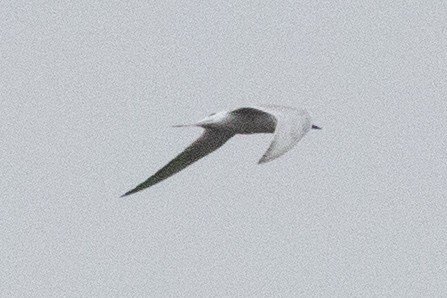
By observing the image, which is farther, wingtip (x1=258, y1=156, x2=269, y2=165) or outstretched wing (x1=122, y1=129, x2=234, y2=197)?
outstretched wing (x1=122, y1=129, x2=234, y2=197)

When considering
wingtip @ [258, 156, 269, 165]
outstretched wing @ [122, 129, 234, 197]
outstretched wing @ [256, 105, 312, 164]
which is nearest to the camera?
wingtip @ [258, 156, 269, 165]

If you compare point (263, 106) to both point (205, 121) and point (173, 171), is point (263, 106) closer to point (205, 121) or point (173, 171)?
point (205, 121)

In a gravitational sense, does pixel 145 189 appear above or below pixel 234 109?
below

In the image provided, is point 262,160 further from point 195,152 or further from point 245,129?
point 195,152

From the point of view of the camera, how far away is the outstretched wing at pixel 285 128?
8211 millimetres

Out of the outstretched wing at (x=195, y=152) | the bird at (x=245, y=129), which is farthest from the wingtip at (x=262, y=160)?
the outstretched wing at (x=195, y=152)

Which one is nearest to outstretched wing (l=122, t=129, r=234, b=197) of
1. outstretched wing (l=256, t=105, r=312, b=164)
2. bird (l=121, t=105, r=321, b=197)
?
bird (l=121, t=105, r=321, b=197)

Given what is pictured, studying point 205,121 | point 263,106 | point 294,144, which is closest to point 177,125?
point 205,121

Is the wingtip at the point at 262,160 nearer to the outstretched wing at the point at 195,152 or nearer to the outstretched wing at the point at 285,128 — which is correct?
the outstretched wing at the point at 285,128

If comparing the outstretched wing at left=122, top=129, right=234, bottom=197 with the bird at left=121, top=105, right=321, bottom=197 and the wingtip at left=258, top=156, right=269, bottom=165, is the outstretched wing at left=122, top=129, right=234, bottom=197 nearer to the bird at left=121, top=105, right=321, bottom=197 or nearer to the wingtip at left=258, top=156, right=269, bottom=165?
the bird at left=121, top=105, right=321, bottom=197

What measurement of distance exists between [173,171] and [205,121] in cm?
79

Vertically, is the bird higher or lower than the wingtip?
higher

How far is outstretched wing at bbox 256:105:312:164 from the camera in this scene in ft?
26.9

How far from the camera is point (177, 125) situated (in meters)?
10.2
